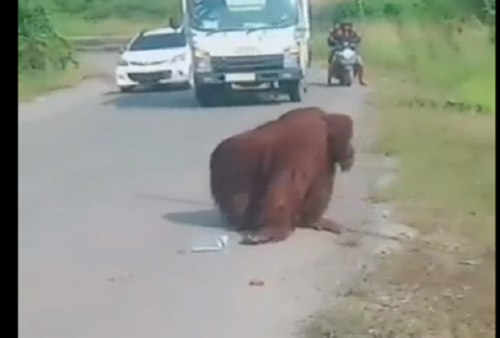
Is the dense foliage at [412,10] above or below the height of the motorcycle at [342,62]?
above

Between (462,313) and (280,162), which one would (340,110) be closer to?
(280,162)

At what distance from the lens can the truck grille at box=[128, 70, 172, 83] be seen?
2674 millimetres

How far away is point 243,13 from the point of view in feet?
8.64

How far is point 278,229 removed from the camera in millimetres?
2646

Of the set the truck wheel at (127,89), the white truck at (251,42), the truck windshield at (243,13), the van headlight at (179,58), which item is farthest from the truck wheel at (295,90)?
the truck wheel at (127,89)

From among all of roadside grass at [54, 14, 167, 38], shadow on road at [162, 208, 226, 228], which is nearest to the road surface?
shadow on road at [162, 208, 226, 228]

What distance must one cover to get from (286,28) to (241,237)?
0.46 metres

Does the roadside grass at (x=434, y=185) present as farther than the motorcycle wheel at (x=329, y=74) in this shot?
No

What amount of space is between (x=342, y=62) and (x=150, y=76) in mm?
421

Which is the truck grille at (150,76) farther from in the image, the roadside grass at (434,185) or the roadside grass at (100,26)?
the roadside grass at (434,185)

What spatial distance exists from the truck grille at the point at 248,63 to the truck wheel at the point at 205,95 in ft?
0.17

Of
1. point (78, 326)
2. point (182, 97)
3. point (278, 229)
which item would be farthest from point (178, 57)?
point (78, 326)

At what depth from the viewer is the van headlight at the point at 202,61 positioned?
2.66 m

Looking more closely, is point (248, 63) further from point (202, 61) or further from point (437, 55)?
point (437, 55)
